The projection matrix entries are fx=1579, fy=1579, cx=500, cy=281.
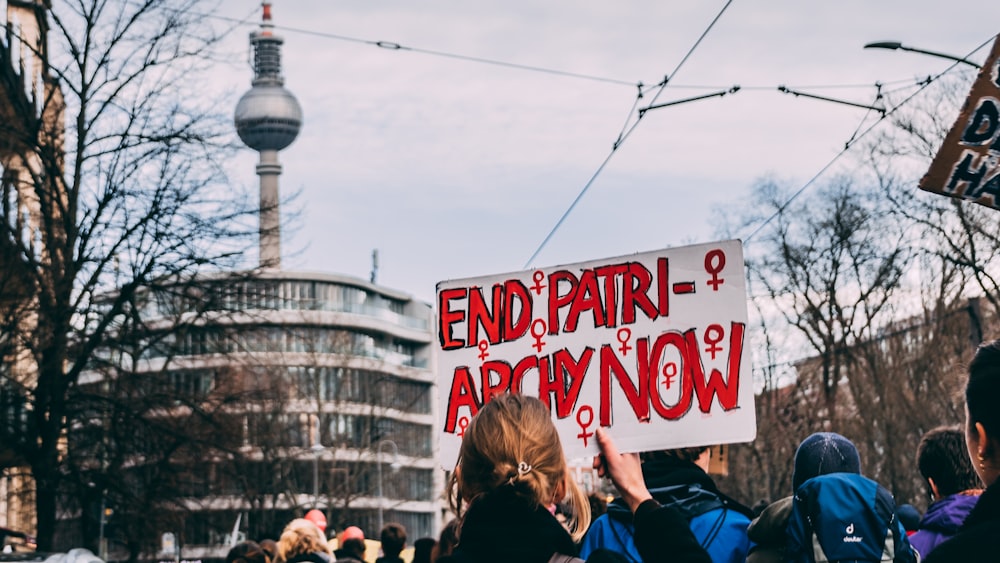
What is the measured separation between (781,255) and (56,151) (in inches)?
1079

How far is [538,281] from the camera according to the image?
5.28 meters

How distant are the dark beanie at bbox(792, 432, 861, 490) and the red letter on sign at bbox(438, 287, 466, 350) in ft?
3.96

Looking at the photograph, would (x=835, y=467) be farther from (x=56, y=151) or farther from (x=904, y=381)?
(x=904, y=381)

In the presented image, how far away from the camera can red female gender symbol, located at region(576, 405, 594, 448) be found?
491cm

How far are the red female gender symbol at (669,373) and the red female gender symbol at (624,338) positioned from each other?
0.17 metres

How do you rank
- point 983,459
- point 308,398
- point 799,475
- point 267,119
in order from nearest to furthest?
point 983,459
point 799,475
point 308,398
point 267,119

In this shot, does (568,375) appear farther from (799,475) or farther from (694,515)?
(799,475)

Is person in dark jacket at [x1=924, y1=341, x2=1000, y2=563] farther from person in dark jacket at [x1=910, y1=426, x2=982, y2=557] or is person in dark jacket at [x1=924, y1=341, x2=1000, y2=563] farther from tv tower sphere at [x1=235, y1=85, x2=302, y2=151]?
tv tower sphere at [x1=235, y1=85, x2=302, y2=151]

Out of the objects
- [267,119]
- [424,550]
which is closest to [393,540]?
[424,550]

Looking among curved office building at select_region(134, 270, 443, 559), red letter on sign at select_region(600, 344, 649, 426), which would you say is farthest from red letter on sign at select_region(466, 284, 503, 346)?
curved office building at select_region(134, 270, 443, 559)

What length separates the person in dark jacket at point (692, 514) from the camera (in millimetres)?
4602

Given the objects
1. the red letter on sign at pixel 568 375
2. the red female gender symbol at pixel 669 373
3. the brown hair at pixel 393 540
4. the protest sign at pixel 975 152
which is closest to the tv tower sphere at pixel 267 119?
the brown hair at pixel 393 540

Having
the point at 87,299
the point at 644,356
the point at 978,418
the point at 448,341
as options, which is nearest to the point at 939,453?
the point at 644,356

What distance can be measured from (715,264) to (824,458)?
81cm
